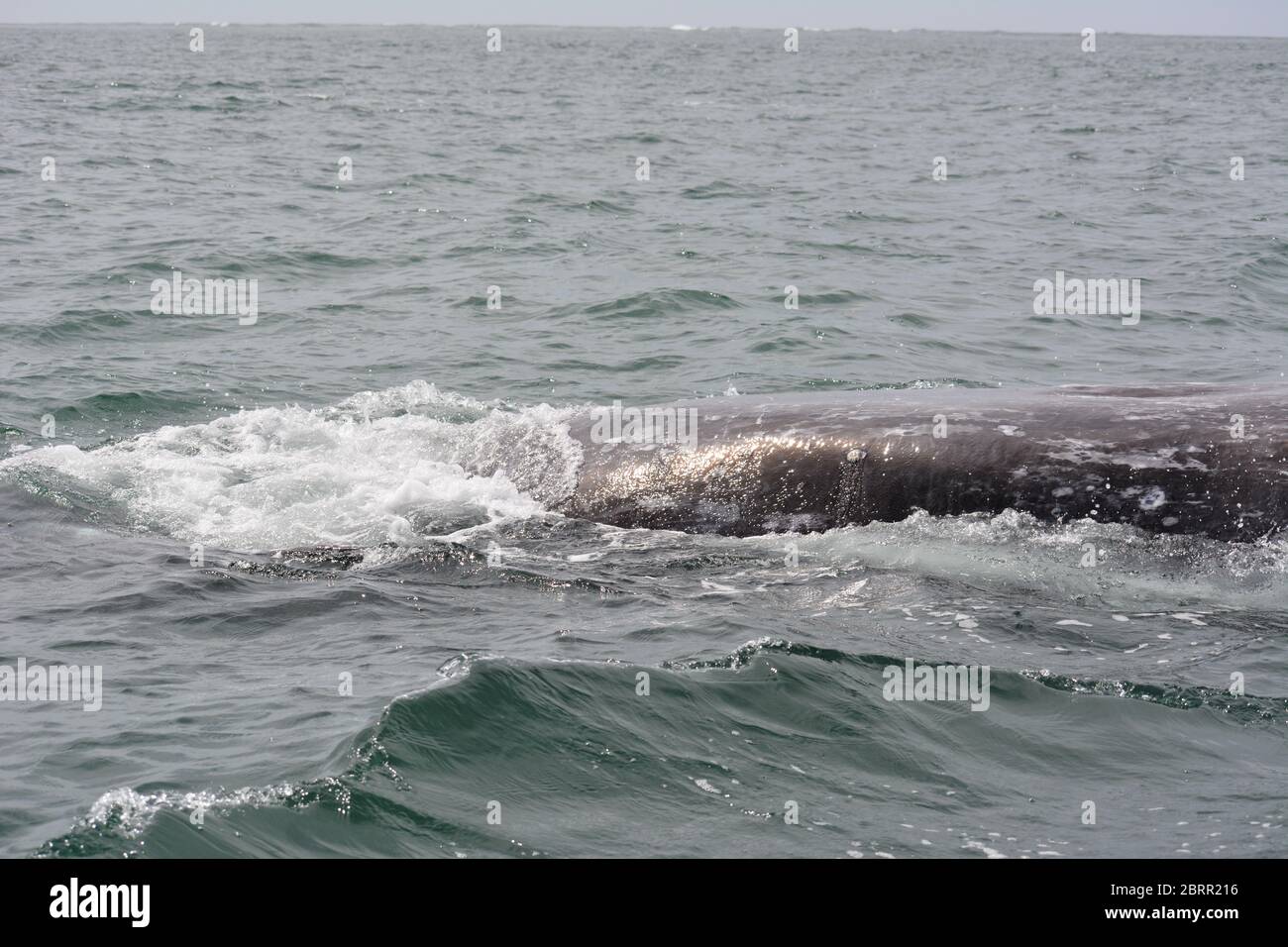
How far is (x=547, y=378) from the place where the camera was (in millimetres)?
15305

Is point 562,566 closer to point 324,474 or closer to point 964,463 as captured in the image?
point 964,463

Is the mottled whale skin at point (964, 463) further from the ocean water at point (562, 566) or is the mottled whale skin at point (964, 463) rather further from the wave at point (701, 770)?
the wave at point (701, 770)

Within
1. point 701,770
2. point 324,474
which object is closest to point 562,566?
point 324,474

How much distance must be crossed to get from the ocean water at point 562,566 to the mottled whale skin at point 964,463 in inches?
7.0

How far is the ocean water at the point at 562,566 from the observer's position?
5965 mm

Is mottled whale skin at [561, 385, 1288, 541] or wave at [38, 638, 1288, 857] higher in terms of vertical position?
mottled whale skin at [561, 385, 1288, 541]

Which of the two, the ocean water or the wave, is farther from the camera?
the ocean water

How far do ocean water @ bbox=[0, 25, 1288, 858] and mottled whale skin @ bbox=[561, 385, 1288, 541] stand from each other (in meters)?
0.18

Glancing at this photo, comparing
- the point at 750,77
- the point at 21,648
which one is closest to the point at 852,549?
the point at 21,648

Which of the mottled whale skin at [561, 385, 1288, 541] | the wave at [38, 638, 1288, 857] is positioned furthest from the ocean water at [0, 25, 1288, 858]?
the mottled whale skin at [561, 385, 1288, 541]

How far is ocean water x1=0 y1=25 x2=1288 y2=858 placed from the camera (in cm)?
596

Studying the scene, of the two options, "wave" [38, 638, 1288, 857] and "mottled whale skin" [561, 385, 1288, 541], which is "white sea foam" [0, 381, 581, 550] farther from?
"wave" [38, 638, 1288, 857]

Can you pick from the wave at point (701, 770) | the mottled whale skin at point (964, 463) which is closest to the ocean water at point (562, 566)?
the wave at point (701, 770)
